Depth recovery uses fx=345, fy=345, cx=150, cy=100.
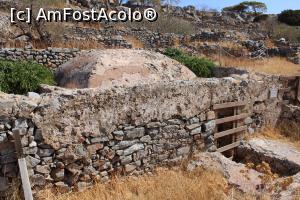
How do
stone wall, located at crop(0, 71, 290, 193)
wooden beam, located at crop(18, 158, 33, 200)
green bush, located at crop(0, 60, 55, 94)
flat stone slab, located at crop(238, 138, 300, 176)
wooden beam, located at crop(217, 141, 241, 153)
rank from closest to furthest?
wooden beam, located at crop(18, 158, 33, 200)
stone wall, located at crop(0, 71, 290, 193)
flat stone slab, located at crop(238, 138, 300, 176)
wooden beam, located at crop(217, 141, 241, 153)
green bush, located at crop(0, 60, 55, 94)

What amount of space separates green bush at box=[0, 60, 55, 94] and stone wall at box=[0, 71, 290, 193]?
7.16ft

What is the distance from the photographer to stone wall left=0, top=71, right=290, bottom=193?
15.8 ft

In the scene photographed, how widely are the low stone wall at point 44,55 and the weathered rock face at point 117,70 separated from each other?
497cm

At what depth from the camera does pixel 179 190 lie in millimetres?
5309

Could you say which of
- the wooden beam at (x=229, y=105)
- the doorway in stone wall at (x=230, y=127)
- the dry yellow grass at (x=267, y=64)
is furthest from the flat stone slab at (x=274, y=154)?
the dry yellow grass at (x=267, y=64)

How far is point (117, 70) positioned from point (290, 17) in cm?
4360

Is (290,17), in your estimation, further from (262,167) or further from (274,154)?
(262,167)

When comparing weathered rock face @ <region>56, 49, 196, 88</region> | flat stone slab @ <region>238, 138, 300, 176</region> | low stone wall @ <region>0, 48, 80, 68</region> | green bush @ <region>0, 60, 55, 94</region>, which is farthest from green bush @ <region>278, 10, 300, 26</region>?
green bush @ <region>0, 60, 55, 94</region>

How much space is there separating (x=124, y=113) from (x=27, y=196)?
1964 millimetres

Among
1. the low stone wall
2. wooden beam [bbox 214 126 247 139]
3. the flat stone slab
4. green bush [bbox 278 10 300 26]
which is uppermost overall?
green bush [bbox 278 10 300 26]

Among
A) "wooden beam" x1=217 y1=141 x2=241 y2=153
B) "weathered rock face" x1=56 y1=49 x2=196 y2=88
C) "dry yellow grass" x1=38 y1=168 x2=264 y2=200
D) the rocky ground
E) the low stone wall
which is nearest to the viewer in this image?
"dry yellow grass" x1=38 y1=168 x2=264 y2=200

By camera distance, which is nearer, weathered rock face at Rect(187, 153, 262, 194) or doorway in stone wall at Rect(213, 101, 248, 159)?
weathered rock face at Rect(187, 153, 262, 194)

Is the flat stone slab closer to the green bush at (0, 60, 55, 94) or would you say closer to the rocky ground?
the rocky ground

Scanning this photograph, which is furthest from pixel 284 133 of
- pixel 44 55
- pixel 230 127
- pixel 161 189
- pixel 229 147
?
pixel 44 55
